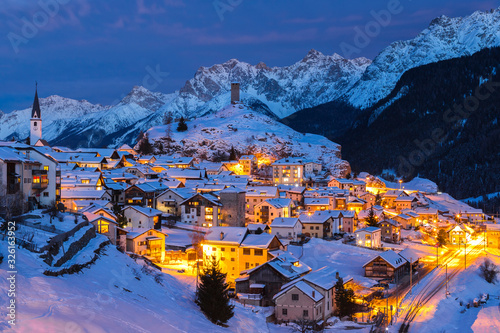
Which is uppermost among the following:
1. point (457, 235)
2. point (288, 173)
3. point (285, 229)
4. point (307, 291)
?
point (288, 173)

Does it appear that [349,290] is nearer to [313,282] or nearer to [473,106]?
[313,282]

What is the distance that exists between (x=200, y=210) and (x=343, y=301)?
92.4 feet

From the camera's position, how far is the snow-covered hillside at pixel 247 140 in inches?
4670

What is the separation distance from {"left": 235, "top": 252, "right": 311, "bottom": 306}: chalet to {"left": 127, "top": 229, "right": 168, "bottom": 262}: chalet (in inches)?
344

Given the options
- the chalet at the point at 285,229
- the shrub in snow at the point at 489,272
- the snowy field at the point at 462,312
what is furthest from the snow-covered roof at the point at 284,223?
the shrub in snow at the point at 489,272

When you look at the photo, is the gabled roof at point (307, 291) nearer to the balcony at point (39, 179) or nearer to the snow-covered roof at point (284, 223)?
the balcony at point (39, 179)

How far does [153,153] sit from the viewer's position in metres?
117

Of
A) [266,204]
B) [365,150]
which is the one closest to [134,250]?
[266,204]

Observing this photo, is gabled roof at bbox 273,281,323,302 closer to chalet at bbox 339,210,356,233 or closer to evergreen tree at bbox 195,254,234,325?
evergreen tree at bbox 195,254,234,325

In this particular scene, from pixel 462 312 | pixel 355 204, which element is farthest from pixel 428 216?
pixel 462 312

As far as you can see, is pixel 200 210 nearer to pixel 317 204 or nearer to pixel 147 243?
pixel 147 243

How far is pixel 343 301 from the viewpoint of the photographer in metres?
37.6

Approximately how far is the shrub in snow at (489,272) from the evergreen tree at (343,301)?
21.0 metres

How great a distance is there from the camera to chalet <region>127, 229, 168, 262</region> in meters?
44.3
